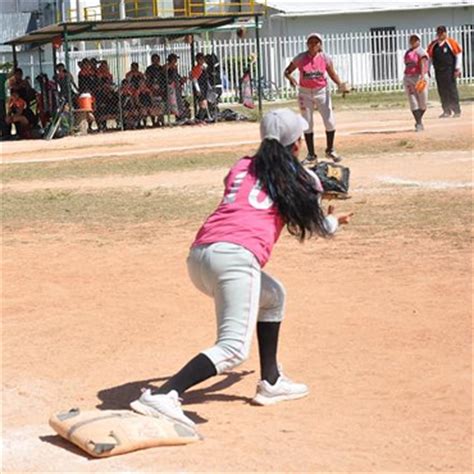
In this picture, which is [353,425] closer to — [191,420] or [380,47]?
[191,420]

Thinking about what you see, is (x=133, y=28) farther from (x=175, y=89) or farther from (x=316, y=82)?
(x=316, y=82)

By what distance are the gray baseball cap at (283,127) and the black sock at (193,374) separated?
1251 millimetres

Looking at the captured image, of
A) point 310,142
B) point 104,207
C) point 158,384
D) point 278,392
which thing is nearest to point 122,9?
point 310,142

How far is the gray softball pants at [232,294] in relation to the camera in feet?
22.7

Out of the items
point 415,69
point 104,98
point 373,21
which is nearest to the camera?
point 415,69

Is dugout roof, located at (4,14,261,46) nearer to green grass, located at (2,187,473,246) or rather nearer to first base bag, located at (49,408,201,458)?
green grass, located at (2,187,473,246)

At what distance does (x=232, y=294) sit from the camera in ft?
22.8

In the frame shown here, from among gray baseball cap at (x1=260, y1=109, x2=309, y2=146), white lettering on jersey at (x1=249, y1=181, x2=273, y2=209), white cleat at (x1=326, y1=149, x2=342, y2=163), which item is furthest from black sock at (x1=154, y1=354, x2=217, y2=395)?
white cleat at (x1=326, y1=149, x2=342, y2=163)

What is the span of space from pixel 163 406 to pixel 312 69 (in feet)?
45.2

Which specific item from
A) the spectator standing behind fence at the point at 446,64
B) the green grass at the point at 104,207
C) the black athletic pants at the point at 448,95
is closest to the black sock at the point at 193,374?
the green grass at the point at 104,207

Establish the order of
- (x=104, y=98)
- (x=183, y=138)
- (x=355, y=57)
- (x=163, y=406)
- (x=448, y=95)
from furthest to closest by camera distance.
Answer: (x=355, y=57) < (x=104, y=98) < (x=448, y=95) < (x=183, y=138) < (x=163, y=406)

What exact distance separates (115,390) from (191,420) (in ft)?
3.26

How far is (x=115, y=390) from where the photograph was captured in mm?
7926

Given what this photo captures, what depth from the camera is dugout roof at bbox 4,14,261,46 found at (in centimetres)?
3053
